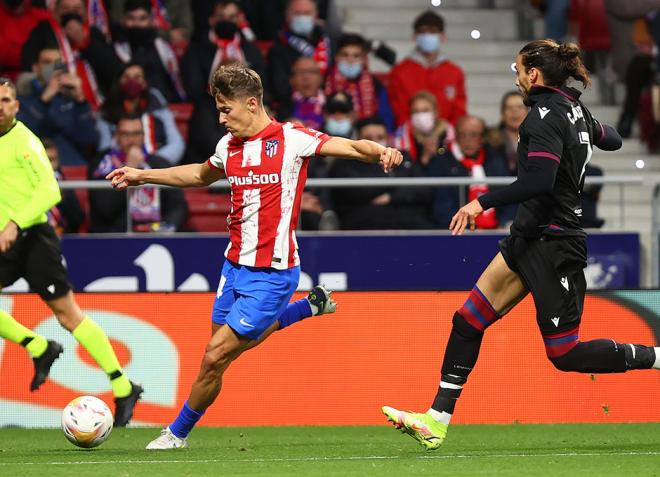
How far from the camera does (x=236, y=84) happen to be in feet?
26.8

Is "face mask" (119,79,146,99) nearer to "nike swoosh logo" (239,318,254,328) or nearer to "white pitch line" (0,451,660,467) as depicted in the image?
"nike swoosh logo" (239,318,254,328)

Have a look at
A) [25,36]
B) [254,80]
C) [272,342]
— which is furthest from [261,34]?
[254,80]

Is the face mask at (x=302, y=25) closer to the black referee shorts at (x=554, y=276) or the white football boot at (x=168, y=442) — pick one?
the white football boot at (x=168, y=442)

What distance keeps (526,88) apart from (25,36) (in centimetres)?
802

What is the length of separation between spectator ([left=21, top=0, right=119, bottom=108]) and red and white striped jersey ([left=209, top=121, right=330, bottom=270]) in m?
6.41

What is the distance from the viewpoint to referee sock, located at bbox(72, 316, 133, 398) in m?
10.1

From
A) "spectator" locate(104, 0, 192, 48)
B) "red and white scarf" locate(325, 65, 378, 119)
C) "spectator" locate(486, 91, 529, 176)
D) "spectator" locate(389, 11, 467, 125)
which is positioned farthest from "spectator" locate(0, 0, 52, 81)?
"spectator" locate(486, 91, 529, 176)

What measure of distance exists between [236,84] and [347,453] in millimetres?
2131

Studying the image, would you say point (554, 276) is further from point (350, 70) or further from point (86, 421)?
point (350, 70)

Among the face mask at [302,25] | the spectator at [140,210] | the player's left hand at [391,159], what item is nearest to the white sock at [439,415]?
the player's left hand at [391,159]

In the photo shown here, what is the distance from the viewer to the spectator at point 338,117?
14102 millimetres

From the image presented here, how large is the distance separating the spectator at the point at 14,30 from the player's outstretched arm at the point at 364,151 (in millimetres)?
7374

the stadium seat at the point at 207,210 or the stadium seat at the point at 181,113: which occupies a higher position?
the stadium seat at the point at 181,113

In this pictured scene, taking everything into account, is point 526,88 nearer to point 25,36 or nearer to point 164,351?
point 164,351
